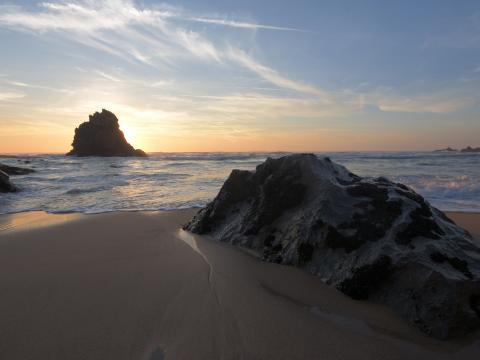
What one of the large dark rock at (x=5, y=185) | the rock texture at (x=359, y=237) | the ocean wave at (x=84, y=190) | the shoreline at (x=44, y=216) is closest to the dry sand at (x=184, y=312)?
the rock texture at (x=359, y=237)

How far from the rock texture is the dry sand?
0.52 ft

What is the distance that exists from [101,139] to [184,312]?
7587 cm

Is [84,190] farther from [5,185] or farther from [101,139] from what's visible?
[101,139]

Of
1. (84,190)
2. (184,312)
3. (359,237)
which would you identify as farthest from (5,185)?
(359,237)

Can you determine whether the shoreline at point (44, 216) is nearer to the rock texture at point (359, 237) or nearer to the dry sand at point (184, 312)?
the dry sand at point (184, 312)

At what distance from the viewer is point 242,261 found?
391 cm

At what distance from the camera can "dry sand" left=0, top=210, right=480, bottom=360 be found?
2.27 metres

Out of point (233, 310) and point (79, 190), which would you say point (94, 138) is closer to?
point (79, 190)

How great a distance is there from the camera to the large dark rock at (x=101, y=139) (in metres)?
72.2

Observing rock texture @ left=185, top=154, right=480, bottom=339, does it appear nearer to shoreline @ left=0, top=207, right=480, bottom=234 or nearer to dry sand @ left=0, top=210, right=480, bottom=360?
dry sand @ left=0, top=210, right=480, bottom=360

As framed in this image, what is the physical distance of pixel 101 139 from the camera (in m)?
72.8

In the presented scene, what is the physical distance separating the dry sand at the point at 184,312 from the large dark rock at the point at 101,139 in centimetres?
7294

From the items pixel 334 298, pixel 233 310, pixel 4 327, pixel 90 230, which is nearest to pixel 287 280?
pixel 334 298

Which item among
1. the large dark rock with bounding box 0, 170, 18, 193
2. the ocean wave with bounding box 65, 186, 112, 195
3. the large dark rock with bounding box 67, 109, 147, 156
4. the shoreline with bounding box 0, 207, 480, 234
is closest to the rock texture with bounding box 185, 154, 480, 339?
the shoreline with bounding box 0, 207, 480, 234
